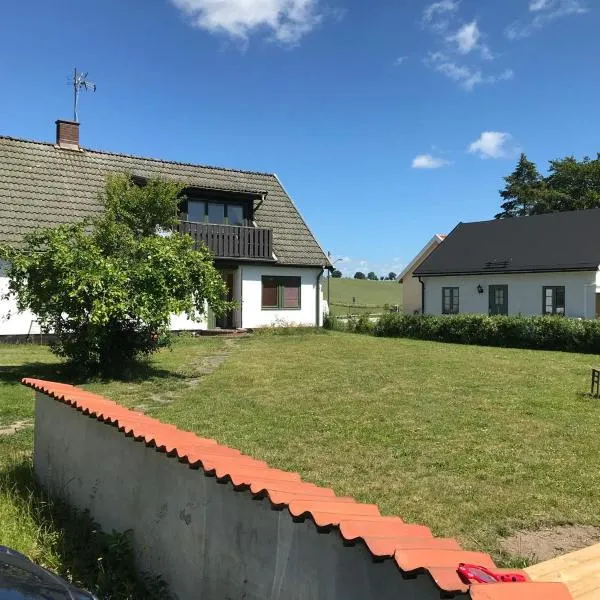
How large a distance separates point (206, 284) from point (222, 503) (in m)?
9.09

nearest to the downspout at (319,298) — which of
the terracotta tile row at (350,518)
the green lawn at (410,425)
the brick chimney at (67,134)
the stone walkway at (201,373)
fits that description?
the stone walkway at (201,373)

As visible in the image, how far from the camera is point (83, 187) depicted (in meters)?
22.1

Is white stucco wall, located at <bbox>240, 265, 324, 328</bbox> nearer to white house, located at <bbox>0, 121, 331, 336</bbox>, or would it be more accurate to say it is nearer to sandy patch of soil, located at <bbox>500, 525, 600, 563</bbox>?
white house, located at <bbox>0, 121, 331, 336</bbox>

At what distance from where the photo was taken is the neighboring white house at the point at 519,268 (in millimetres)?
24547

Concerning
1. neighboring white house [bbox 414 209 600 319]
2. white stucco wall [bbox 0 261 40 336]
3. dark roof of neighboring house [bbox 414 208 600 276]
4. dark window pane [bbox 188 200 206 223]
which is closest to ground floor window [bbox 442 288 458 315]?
neighboring white house [bbox 414 209 600 319]

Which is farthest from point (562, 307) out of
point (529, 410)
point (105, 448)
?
point (105, 448)

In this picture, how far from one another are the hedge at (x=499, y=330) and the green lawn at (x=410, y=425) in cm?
344

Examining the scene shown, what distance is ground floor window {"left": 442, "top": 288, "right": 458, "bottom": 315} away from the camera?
96.4ft

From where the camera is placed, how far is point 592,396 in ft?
33.2

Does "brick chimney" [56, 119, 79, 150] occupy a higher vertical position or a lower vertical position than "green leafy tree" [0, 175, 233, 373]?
higher

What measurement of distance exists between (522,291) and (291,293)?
10534mm

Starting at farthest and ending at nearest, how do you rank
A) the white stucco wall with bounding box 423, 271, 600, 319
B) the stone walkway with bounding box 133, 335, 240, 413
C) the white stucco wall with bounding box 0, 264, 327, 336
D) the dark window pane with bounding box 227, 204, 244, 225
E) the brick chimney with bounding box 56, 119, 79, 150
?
the white stucco wall with bounding box 423, 271, 600, 319, the dark window pane with bounding box 227, 204, 244, 225, the brick chimney with bounding box 56, 119, 79, 150, the white stucco wall with bounding box 0, 264, 327, 336, the stone walkway with bounding box 133, 335, 240, 413

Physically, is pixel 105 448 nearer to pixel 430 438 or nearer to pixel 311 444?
pixel 311 444

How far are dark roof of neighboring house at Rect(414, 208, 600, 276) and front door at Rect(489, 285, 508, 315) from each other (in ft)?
2.81
